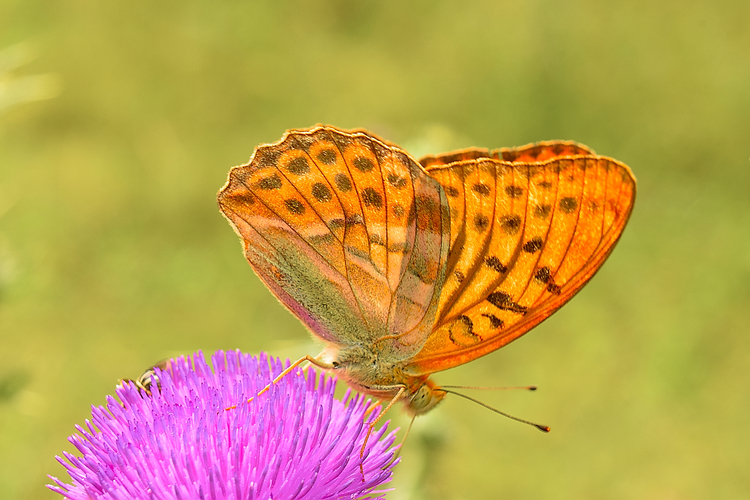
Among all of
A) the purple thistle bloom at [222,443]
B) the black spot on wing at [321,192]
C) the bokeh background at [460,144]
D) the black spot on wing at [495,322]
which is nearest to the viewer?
the purple thistle bloom at [222,443]

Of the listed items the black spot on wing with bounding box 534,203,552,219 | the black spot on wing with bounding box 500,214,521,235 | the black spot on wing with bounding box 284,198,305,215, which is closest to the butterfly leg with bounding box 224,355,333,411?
the black spot on wing with bounding box 284,198,305,215

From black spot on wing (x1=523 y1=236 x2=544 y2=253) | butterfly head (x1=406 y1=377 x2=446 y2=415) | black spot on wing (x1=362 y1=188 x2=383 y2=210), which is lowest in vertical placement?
butterfly head (x1=406 y1=377 x2=446 y2=415)

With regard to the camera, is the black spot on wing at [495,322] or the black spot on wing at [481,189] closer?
the black spot on wing at [495,322]

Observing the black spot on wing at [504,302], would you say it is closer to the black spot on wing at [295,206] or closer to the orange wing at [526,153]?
the orange wing at [526,153]

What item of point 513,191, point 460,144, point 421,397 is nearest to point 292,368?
point 421,397

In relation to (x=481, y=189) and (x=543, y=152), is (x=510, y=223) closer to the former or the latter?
(x=481, y=189)

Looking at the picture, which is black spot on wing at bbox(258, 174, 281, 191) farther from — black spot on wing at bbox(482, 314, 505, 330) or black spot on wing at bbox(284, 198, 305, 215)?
black spot on wing at bbox(482, 314, 505, 330)

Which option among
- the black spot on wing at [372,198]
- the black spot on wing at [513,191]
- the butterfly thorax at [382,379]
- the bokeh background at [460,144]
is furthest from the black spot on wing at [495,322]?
the bokeh background at [460,144]
